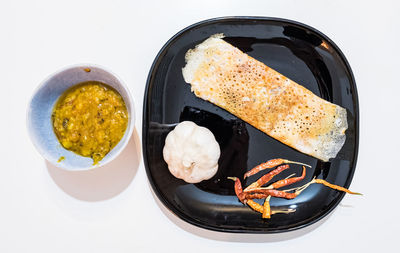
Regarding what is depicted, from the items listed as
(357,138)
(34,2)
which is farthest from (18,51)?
(357,138)

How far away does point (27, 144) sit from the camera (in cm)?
143

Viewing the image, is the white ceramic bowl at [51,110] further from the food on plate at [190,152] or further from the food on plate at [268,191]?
the food on plate at [268,191]

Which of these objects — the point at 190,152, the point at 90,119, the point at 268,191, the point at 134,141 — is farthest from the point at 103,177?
the point at 268,191

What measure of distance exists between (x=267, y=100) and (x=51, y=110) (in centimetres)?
89

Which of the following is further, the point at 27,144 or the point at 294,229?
the point at 27,144

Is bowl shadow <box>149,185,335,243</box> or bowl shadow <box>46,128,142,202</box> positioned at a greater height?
bowl shadow <box>46,128,142,202</box>

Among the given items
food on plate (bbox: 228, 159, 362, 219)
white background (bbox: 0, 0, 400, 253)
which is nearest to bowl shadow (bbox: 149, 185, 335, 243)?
white background (bbox: 0, 0, 400, 253)

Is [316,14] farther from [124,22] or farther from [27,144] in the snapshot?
[27,144]

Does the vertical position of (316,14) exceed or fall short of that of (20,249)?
it exceeds it

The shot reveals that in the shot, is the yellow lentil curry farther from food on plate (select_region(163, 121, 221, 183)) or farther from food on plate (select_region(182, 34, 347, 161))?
food on plate (select_region(182, 34, 347, 161))

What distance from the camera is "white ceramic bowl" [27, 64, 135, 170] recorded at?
3.79 feet

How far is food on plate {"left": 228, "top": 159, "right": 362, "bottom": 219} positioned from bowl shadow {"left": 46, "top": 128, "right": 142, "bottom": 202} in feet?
1.46

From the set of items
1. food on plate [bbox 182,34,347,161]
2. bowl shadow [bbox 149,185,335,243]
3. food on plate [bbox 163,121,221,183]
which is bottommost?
bowl shadow [bbox 149,185,335,243]

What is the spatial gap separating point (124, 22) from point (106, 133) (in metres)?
0.54
